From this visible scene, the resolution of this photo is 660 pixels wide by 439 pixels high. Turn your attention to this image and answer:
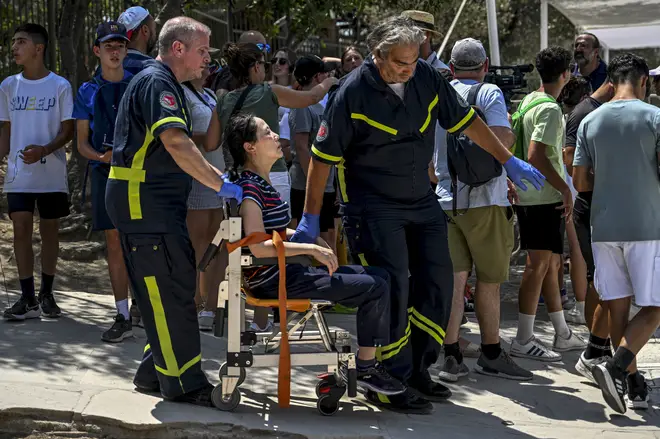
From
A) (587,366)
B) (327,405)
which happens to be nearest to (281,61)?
(587,366)

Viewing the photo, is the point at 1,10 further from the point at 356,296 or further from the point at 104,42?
the point at 356,296

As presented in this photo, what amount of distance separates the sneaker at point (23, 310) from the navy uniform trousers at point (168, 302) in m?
1.90

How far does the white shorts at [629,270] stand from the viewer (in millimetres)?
5398

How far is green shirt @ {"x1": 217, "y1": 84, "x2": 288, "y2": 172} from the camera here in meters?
6.02

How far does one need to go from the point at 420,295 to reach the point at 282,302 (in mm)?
986

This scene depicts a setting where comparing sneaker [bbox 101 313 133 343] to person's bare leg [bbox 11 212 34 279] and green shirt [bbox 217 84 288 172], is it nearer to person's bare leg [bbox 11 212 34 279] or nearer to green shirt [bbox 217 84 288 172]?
person's bare leg [bbox 11 212 34 279]

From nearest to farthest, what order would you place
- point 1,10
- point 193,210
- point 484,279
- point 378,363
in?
point 378,363, point 484,279, point 193,210, point 1,10

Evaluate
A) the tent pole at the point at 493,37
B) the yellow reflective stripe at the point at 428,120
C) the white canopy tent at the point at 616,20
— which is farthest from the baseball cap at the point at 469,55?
the white canopy tent at the point at 616,20

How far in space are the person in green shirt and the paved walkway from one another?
295 mm

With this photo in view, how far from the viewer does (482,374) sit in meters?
6.08

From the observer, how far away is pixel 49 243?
6797 millimetres

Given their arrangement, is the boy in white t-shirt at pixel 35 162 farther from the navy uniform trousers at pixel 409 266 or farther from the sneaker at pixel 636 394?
the sneaker at pixel 636 394

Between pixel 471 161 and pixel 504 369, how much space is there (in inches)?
52.3

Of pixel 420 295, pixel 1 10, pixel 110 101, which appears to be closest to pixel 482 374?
pixel 420 295
